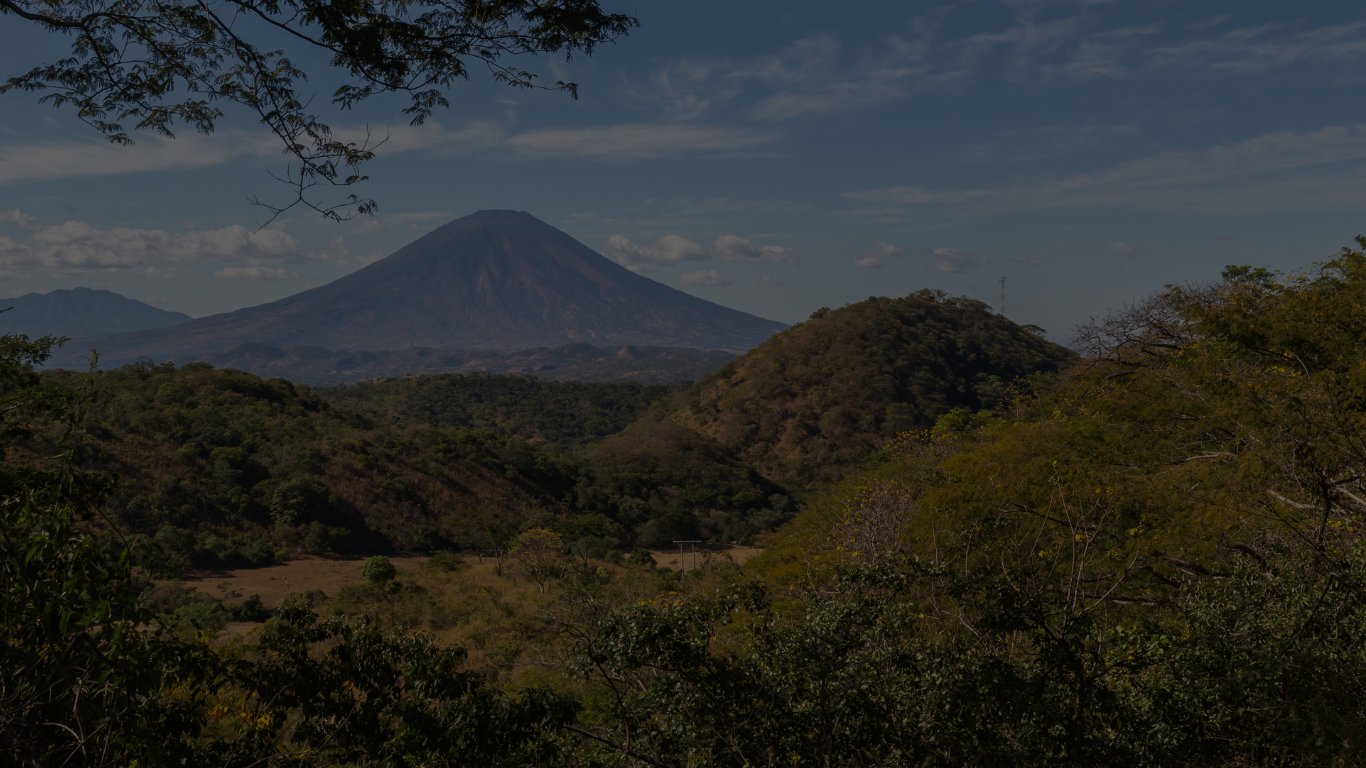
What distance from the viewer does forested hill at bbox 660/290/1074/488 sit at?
42500 millimetres

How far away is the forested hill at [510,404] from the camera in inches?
2288

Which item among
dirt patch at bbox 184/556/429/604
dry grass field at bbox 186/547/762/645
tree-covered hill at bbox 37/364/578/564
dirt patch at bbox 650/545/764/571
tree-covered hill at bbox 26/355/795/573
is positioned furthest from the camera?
dirt patch at bbox 650/545/764/571

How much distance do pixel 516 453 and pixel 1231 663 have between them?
1329 inches

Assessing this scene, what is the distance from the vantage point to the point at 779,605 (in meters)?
9.26

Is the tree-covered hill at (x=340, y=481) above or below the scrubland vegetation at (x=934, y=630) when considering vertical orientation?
below

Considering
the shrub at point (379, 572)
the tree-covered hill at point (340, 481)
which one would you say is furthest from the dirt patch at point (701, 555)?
the shrub at point (379, 572)

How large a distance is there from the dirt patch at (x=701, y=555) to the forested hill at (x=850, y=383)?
1235 cm

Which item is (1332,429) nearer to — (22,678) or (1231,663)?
(1231,663)

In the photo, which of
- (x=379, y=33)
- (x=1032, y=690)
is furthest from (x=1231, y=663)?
(x=379, y=33)

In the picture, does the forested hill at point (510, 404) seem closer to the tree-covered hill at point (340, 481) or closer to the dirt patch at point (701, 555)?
the tree-covered hill at point (340, 481)

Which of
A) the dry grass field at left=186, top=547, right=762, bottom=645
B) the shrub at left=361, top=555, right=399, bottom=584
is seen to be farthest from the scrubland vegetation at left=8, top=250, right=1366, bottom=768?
the shrub at left=361, top=555, right=399, bottom=584

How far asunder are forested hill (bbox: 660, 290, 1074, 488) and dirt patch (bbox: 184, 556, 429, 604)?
2634cm

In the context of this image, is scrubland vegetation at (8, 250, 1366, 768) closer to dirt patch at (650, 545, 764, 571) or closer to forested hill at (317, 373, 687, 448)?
dirt patch at (650, 545, 764, 571)

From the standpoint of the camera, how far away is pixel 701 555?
25.8m
